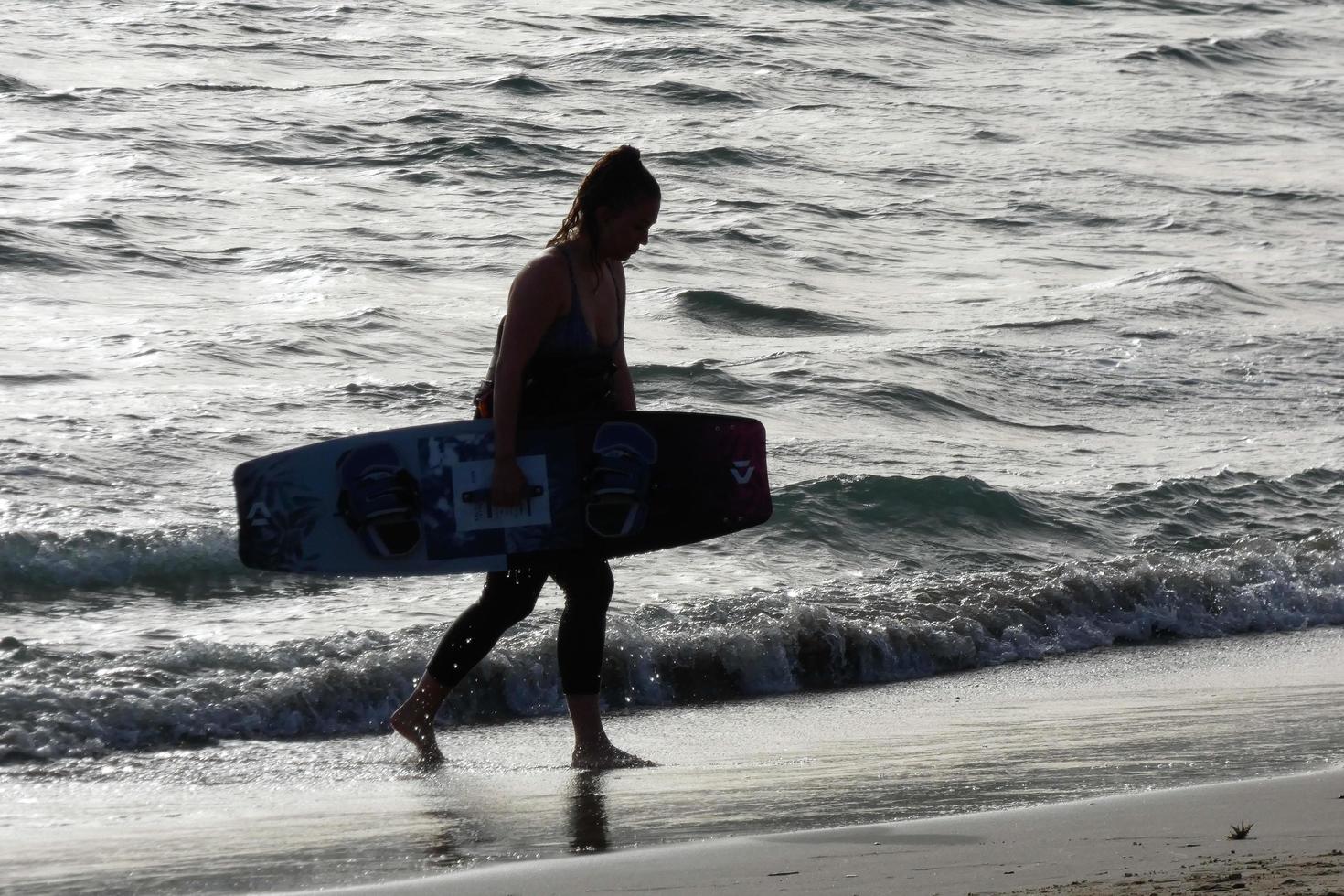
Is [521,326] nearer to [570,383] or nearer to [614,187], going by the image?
[570,383]

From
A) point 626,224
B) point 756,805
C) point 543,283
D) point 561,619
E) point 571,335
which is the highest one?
point 626,224

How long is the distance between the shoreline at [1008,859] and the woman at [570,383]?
1.07 meters

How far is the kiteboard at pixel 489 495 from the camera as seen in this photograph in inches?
164

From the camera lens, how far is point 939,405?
9453 millimetres

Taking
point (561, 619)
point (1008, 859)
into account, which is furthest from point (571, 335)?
point (1008, 859)

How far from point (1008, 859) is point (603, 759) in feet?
4.66

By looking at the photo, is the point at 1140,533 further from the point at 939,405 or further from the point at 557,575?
the point at 557,575

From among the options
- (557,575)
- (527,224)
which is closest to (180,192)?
(527,224)

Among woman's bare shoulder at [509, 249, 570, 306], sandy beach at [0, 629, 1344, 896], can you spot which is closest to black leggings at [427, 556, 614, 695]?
sandy beach at [0, 629, 1344, 896]

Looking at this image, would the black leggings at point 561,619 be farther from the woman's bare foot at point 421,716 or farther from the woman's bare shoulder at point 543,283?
the woman's bare shoulder at point 543,283

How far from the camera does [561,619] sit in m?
4.07

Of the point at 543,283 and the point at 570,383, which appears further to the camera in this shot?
the point at 570,383

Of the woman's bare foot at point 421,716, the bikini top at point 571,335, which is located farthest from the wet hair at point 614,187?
the woman's bare foot at point 421,716

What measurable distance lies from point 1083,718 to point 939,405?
4994 mm
